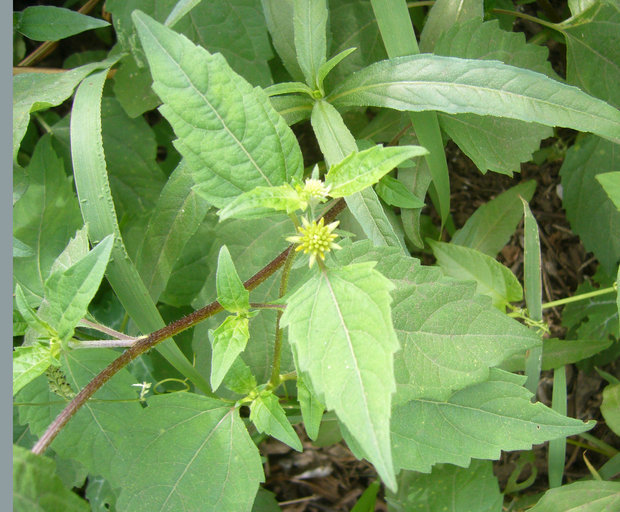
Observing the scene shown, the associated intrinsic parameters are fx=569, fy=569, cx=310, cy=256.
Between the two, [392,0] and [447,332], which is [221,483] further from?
[392,0]

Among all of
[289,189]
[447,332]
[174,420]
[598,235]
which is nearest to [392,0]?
[289,189]

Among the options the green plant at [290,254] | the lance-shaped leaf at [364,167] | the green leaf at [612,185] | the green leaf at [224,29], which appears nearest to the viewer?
the lance-shaped leaf at [364,167]

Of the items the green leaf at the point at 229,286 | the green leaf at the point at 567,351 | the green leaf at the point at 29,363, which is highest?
the green leaf at the point at 229,286

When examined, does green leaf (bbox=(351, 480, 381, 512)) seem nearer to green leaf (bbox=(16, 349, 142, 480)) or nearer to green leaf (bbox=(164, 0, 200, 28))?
green leaf (bbox=(16, 349, 142, 480))

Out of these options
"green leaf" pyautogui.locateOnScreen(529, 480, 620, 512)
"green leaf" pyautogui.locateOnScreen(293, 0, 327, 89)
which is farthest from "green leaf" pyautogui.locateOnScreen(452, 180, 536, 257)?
"green leaf" pyautogui.locateOnScreen(293, 0, 327, 89)

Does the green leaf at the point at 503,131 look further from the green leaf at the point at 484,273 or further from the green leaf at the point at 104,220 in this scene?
the green leaf at the point at 104,220

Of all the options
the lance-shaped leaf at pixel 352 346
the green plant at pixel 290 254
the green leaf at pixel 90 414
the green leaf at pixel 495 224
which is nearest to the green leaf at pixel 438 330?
the green plant at pixel 290 254
